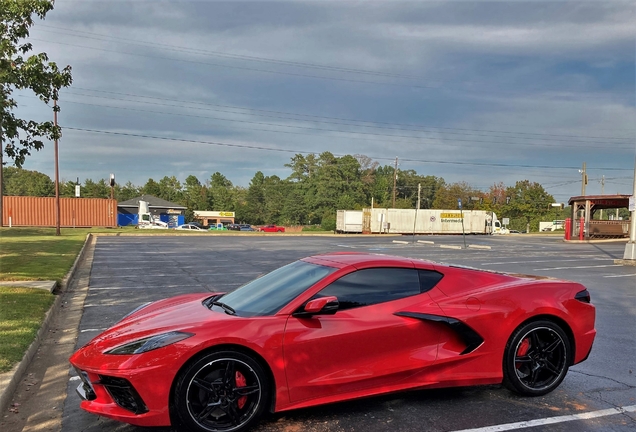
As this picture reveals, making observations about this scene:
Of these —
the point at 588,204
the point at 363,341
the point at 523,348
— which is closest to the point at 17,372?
the point at 363,341

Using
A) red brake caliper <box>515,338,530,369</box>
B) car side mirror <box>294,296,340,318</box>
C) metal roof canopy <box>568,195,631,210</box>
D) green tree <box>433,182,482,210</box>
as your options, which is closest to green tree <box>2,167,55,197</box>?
green tree <box>433,182,482,210</box>

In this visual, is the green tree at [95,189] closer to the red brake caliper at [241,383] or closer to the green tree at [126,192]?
the green tree at [126,192]

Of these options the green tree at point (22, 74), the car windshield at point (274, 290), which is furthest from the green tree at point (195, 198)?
the car windshield at point (274, 290)

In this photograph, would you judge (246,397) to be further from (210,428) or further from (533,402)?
(533,402)

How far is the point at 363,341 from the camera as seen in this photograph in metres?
4.07

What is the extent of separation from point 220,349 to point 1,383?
245 cm

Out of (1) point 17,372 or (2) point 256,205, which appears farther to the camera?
(2) point 256,205

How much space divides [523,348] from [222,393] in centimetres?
281

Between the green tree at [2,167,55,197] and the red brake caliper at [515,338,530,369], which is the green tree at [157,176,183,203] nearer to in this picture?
the green tree at [2,167,55,197]

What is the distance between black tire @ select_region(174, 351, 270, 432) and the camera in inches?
144

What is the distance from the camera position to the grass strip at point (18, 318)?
5.56m

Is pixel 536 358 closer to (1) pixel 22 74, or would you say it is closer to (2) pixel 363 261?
(2) pixel 363 261

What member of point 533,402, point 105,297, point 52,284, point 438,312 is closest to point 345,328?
point 438,312

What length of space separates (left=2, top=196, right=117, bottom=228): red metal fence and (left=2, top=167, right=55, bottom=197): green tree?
1666 inches
